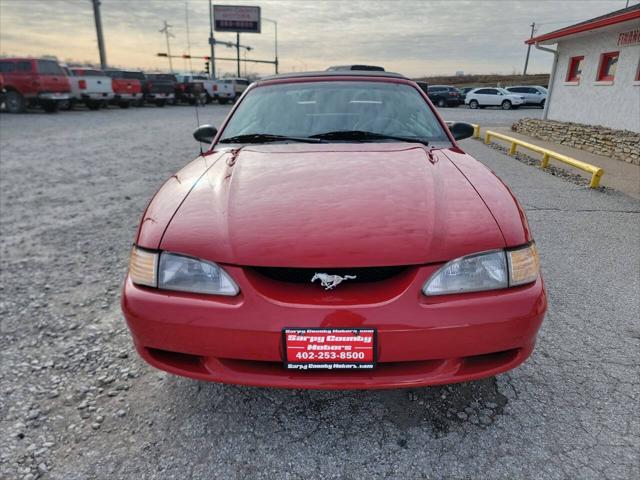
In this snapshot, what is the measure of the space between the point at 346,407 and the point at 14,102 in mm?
20291

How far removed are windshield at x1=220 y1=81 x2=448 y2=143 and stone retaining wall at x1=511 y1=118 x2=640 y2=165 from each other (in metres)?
7.90

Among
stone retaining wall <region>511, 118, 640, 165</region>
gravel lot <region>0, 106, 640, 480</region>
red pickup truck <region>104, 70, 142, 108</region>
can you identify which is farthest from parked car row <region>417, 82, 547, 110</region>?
gravel lot <region>0, 106, 640, 480</region>

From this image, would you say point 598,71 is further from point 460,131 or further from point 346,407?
point 346,407

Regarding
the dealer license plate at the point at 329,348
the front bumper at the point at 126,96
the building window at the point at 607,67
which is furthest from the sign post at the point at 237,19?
the dealer license plate at the point at 329,348

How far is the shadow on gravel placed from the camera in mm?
1869

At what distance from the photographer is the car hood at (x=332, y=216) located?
1.56 m

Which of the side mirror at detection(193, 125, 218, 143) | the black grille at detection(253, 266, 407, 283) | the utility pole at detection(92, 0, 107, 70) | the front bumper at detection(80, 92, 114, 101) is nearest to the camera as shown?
the black grille at detection(253, 266, 407, 283)

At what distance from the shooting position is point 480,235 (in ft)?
5.36

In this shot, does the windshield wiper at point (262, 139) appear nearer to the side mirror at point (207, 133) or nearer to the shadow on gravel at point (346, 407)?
the side mirror at point (207, 133)

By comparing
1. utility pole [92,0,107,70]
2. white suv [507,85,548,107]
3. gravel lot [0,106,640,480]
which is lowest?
gravel lot [0,106,640,480]

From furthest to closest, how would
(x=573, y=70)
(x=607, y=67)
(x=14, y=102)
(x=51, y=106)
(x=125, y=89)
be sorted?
(x=125, y=89) < (x=51, y=106) < (x=14, y=102) < (x=573, y=70) < (x=607, y=67)

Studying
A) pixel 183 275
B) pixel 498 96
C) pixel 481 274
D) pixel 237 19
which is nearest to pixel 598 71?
pixel 481 274

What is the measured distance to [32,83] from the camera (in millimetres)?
16359

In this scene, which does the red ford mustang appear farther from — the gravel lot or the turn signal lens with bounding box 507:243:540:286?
the gravel lot
